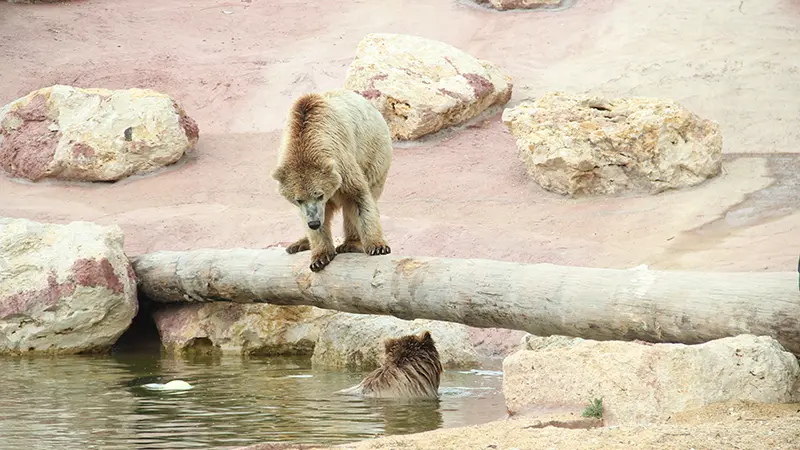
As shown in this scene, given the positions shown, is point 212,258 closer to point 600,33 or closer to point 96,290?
point 96,290

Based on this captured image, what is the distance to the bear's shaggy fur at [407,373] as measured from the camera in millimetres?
8352

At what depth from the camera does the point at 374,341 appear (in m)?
10.4

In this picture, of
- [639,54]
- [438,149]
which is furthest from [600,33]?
[438,149]

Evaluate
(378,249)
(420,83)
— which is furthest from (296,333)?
(420,83)

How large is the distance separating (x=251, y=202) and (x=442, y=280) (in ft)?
26.4

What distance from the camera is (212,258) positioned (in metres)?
10.9

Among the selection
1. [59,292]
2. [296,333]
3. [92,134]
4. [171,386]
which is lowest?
[296,333]

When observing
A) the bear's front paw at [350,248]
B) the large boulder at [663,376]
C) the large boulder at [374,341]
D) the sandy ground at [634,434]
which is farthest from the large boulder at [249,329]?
the sandy ground at [634,434]

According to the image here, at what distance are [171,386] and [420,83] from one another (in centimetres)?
894

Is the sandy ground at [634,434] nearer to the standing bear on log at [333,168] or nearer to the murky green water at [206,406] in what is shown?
the murky green water at [206,406]

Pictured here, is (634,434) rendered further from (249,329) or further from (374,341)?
(249,329)

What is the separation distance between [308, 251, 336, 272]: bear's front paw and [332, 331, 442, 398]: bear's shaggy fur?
1.08m

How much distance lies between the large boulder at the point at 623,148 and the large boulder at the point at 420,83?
259 centimetres

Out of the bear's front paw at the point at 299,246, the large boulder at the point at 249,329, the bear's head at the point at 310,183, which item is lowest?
the large boulder at the point at 249,329
